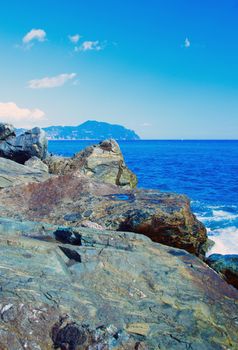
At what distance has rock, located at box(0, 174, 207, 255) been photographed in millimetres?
10055

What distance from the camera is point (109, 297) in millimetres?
5547

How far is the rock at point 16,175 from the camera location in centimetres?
1461

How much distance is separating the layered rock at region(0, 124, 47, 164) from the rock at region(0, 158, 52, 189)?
337 inches

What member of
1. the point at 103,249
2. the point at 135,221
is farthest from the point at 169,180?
the point at 103,249

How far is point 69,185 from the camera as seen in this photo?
12828 millimetres

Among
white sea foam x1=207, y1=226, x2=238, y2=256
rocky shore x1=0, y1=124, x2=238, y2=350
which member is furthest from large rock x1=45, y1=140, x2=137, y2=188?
rocky shore x1=0, y1=124, x2=238, y2=350

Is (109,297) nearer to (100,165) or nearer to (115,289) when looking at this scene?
(115,289)

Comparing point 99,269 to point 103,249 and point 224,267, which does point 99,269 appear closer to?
point 103,249

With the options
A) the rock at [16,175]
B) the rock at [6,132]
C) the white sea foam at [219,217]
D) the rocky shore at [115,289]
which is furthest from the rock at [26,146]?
the rocky shore at [115,289]

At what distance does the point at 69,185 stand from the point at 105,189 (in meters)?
1.35

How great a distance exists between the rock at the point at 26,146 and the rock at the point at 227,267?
63.6 feet

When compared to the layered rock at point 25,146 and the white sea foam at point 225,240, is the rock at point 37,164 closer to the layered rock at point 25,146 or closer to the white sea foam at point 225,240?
the layered rock at point 25,146

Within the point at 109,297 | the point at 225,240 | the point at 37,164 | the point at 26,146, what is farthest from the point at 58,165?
the point at 109,297

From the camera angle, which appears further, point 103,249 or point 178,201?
point 178,201
